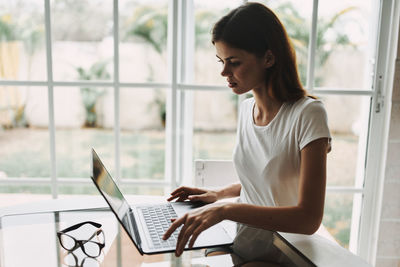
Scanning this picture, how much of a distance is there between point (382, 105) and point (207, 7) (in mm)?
1144

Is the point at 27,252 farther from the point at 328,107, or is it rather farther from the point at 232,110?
the point at 328,107

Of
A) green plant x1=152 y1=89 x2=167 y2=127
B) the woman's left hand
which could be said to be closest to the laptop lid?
the woman's left hand

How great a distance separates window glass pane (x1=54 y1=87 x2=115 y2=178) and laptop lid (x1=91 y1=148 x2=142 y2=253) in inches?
55.5

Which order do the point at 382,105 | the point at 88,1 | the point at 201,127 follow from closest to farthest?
the point at 382,105 < the point at 88,1 < the point at 201,127

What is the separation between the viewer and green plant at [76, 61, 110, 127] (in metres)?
2.43

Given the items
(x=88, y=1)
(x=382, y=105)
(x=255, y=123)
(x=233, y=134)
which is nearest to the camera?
(x=255, y=123)

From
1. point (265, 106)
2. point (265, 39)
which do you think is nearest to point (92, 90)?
point (265, 106)

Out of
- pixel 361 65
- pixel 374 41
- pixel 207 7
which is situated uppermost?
pixel 207 7

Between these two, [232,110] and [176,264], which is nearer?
[176,264]

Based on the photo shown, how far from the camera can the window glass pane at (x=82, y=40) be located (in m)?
2.19

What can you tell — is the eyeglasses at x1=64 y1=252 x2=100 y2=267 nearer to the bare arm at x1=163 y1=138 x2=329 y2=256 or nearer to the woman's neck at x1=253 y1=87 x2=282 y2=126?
the bare arm at x1=163 y1=138 x2=329 y2=256

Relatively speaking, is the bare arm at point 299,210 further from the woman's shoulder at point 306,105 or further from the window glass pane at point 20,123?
the window glass pane at point 20,123

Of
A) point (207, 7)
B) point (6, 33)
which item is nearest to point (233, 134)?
point (207, 7)

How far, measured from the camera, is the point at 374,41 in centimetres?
204
